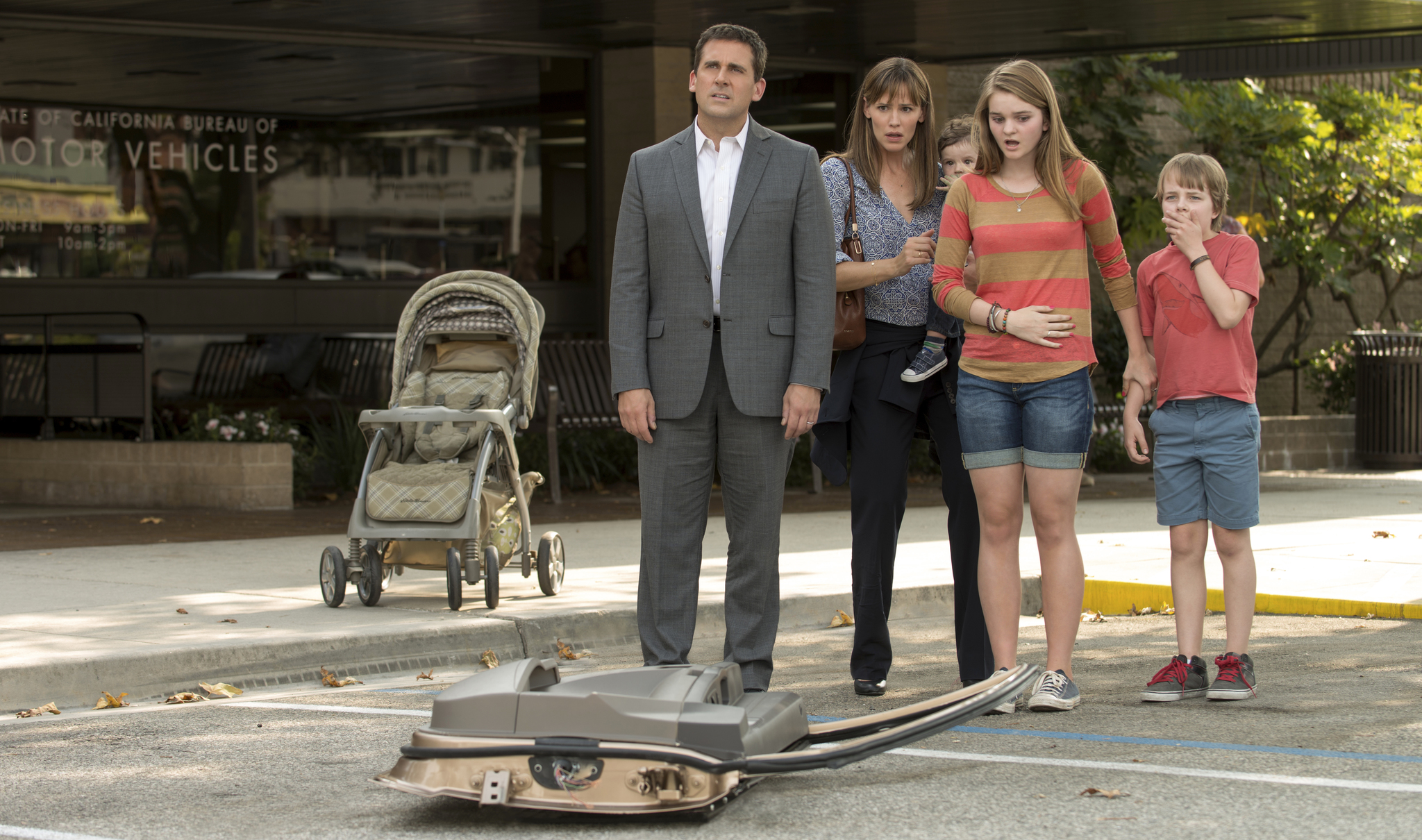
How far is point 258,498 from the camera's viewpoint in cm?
1230

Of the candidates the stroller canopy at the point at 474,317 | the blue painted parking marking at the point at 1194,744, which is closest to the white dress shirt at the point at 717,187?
the blue painted parking marking at the point at 1194,744

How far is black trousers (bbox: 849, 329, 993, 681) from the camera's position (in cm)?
558

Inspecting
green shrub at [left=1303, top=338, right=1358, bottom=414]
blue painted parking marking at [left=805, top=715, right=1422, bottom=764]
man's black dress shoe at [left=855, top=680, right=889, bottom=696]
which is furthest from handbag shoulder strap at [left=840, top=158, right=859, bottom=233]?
green shrub at [left=1303, top=338, right=1358, bottom=414]

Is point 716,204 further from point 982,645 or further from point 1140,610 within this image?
point 1140,610

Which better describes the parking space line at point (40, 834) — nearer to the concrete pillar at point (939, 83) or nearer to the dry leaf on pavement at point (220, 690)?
the dry leaf on pavement at point (220, 690)

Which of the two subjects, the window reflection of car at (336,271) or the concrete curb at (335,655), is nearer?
the concrete curb at (335,655)

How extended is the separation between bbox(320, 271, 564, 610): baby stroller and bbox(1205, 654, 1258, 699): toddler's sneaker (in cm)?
336

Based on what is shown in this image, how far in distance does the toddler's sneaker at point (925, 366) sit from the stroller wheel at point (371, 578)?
10.6 feet

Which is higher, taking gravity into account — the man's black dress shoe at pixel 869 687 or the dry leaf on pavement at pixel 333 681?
the man's black dress shoe at pixel 869 687

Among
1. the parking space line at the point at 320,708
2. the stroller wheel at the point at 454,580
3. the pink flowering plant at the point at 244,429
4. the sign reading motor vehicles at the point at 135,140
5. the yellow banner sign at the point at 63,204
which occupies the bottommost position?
the parking space line at the point at 320,708

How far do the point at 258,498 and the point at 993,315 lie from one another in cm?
842

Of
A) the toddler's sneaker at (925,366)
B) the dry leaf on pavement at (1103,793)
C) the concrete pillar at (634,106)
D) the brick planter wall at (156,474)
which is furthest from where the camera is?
the concrete pillar at (634,106)

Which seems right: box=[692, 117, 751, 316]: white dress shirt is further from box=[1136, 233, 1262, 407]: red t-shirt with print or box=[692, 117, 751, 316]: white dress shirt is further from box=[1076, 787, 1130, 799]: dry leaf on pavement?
box=[1076, 787, 1130, 799]: dry leaf on pavement

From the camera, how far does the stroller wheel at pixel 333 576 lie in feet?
24.9
